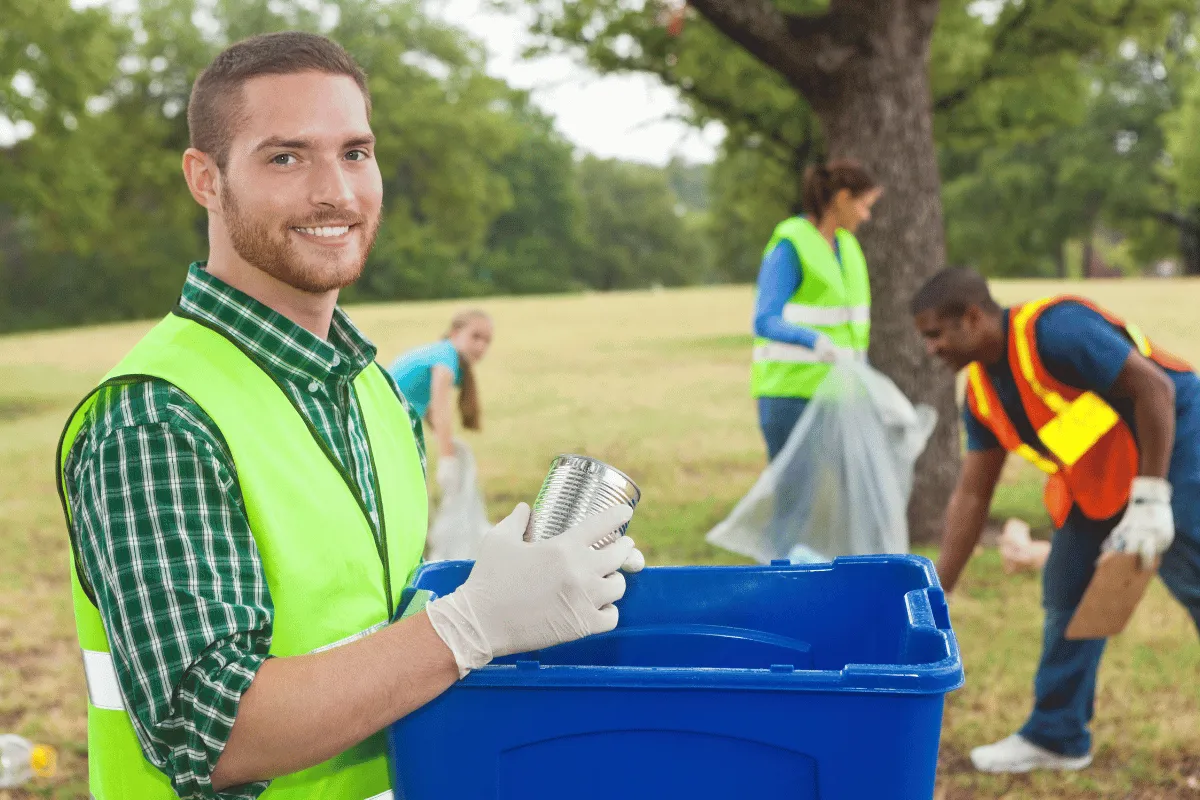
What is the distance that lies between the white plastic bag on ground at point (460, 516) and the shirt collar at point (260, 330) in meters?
4.10

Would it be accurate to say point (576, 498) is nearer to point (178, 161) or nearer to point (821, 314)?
point (821, 314)

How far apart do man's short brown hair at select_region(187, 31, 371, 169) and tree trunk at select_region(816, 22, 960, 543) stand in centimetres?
530

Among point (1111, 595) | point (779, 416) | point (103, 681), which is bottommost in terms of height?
point (1111, 595)

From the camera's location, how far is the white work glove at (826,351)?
4625 millimetres

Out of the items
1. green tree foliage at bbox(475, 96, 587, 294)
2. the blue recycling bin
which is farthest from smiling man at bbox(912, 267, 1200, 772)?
green tree foliage at bbox(475, 96, 587, 294)

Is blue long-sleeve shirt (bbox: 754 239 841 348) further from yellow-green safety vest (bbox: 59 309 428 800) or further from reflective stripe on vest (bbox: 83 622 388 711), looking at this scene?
reflective stripe on vest (bbox: 83 622 388 711)

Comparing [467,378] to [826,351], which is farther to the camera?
[467,378]

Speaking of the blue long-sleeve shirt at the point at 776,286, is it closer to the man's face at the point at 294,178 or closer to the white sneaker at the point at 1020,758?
the white sneaker at the point at 1020,758

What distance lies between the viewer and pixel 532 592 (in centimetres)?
123

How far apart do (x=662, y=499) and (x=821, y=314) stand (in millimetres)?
3394

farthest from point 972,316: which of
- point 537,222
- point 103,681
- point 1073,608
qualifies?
point 537,222

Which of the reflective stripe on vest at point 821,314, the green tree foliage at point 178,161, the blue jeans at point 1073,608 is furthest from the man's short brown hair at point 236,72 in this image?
the green tree foliage at point 178,161

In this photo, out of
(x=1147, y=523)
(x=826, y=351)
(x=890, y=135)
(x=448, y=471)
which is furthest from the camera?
(x=890, y=135)

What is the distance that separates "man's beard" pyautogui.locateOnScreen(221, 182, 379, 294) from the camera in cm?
133
